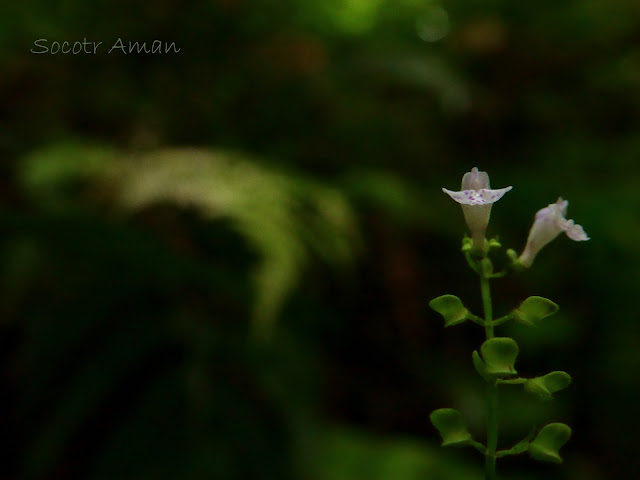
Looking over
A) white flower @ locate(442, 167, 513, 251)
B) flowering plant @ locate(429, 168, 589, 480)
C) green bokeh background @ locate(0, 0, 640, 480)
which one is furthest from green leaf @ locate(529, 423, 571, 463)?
green bokeh background @ locate(0, 0, 640, 480)

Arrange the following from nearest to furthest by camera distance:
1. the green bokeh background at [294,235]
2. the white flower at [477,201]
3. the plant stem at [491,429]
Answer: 1. the plant stem at [491,429]
2. the white flower at [477,201]
3. the green bokeh background at [294,235]

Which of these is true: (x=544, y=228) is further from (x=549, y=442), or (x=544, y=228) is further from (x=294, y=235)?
(x=294, y=235)

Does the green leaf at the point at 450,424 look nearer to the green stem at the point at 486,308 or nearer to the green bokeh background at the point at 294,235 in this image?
the green stem at the point at 486,308

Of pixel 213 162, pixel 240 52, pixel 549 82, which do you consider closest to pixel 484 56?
pixel 549 82

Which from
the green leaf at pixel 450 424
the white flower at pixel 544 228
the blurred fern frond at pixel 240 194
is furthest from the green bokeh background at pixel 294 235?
the green leaf at pixel 450 424

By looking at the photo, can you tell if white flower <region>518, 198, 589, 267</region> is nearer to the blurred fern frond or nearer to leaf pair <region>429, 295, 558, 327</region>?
leaf pair <region>429, 295, 558, 327</region>
